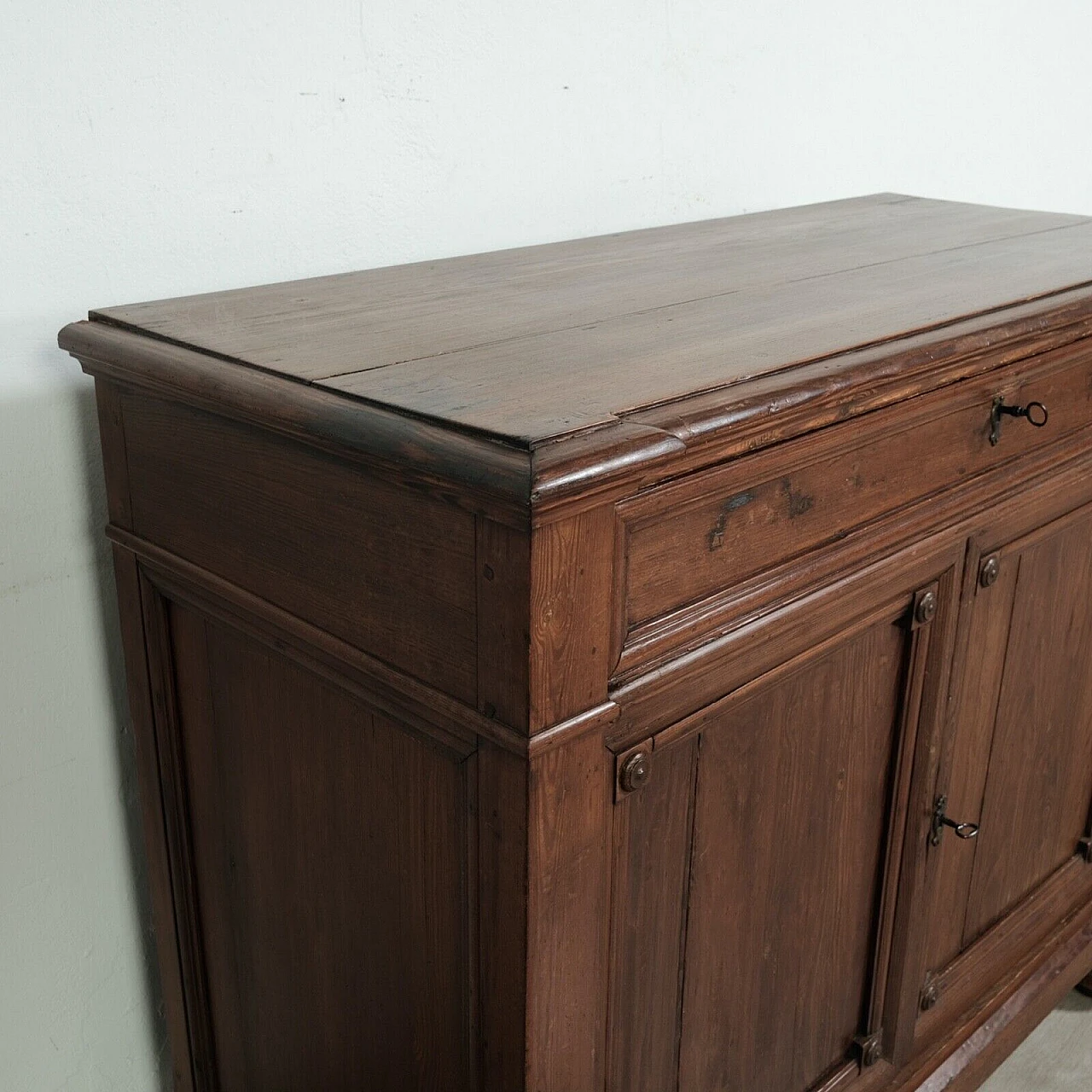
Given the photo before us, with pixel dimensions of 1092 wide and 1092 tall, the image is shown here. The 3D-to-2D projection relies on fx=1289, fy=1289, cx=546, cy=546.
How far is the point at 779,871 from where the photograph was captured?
111 cm

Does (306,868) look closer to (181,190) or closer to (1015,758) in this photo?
(181,190)

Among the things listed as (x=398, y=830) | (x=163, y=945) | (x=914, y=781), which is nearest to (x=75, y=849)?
(x=163, y=945)

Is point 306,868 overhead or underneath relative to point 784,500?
underneath

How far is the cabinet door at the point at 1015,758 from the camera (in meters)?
1.29

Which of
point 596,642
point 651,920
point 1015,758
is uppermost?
point 596,642

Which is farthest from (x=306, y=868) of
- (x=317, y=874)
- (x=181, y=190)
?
(x=181, y=190)

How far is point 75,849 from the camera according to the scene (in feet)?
4.21

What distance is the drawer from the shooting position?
848mm

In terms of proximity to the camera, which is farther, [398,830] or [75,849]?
[75,849]

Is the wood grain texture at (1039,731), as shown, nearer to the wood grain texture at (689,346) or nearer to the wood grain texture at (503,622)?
the wood grain texture at (689,346)

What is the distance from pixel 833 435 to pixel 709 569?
149 mm

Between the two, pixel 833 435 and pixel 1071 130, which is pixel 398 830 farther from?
pixel 1071 130

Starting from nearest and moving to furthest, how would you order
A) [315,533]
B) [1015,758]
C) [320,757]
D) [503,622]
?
[503,622]
[315,533]
[320,757]
[1015,758]

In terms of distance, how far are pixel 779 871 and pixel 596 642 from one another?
41 centimetres
